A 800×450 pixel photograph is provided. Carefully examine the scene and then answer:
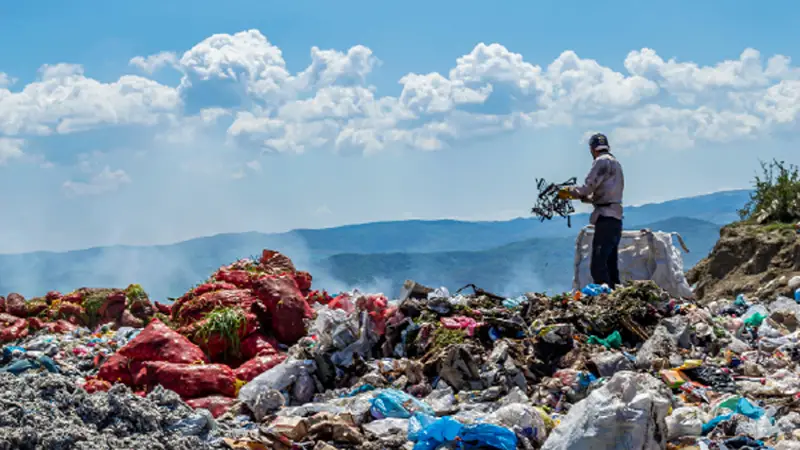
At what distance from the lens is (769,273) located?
13891 mm

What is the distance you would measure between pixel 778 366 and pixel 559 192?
3857 millimetres

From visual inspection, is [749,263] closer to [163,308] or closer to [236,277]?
[236,277]

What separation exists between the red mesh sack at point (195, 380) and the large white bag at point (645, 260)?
5578 millimetres

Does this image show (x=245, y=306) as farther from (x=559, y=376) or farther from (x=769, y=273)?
(x=769, y=273)

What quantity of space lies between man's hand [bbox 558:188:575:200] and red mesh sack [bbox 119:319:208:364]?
469 cm

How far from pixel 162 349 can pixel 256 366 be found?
950mm

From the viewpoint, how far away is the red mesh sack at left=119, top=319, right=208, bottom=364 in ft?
28.9

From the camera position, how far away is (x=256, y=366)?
8.70m

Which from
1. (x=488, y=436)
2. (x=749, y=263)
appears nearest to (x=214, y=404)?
(x=488, y=436)

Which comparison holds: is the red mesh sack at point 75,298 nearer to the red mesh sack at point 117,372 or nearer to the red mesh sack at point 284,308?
the red mesh sack at point 284,308

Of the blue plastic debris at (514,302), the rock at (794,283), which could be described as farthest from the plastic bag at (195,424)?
the rock at (794,283)

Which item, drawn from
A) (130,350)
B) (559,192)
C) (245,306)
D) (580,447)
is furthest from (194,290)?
(580,447)

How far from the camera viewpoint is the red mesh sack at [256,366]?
28.1ft

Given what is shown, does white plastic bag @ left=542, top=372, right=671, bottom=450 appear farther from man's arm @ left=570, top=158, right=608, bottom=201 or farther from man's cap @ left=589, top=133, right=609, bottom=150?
man's cap @ left=589, top=133, right=609, bottom=150
